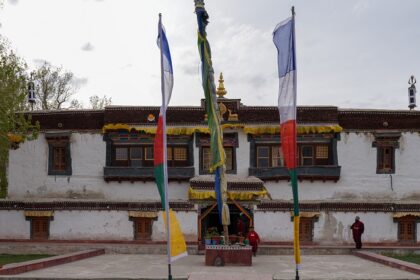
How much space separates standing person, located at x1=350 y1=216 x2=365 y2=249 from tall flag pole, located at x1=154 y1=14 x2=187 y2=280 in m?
11.6

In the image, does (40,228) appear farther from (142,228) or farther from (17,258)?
(142,228)

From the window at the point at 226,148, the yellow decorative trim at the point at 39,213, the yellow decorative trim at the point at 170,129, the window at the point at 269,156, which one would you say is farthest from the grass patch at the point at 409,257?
the yellow decorative trim at the point at 39,213

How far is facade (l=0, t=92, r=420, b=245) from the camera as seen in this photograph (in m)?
25.9

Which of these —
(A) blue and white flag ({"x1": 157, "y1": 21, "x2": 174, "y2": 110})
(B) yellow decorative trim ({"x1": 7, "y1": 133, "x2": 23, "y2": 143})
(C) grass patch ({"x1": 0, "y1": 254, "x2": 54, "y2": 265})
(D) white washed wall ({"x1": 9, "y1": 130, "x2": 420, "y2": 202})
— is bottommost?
(C) grass patch ({"x1": 0, "y1": 254, "x2": 54, "y2": 265})

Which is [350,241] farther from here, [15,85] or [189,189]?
[15,85]

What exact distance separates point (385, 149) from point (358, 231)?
4631mm

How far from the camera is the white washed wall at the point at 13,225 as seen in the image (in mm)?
26484

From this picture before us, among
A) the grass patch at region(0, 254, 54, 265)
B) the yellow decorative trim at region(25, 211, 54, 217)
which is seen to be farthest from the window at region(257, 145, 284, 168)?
the grass patch at region(0, 254, 54, 265)

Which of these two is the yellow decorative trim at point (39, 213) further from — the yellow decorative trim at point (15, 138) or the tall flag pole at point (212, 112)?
the tall flag pole at point (212, 112)

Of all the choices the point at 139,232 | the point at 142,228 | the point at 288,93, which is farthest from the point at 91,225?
the point at 288,93

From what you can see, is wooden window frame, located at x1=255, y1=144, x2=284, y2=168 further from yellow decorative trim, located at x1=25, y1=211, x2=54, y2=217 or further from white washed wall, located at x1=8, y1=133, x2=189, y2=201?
yellow decorative trim, located at x1=25, y1=211, x2=54, y2=217

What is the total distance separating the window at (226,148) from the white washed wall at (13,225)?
8.36 m

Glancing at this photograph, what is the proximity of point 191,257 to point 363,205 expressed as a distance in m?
8.14

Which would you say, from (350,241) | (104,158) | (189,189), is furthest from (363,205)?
(104,158)
